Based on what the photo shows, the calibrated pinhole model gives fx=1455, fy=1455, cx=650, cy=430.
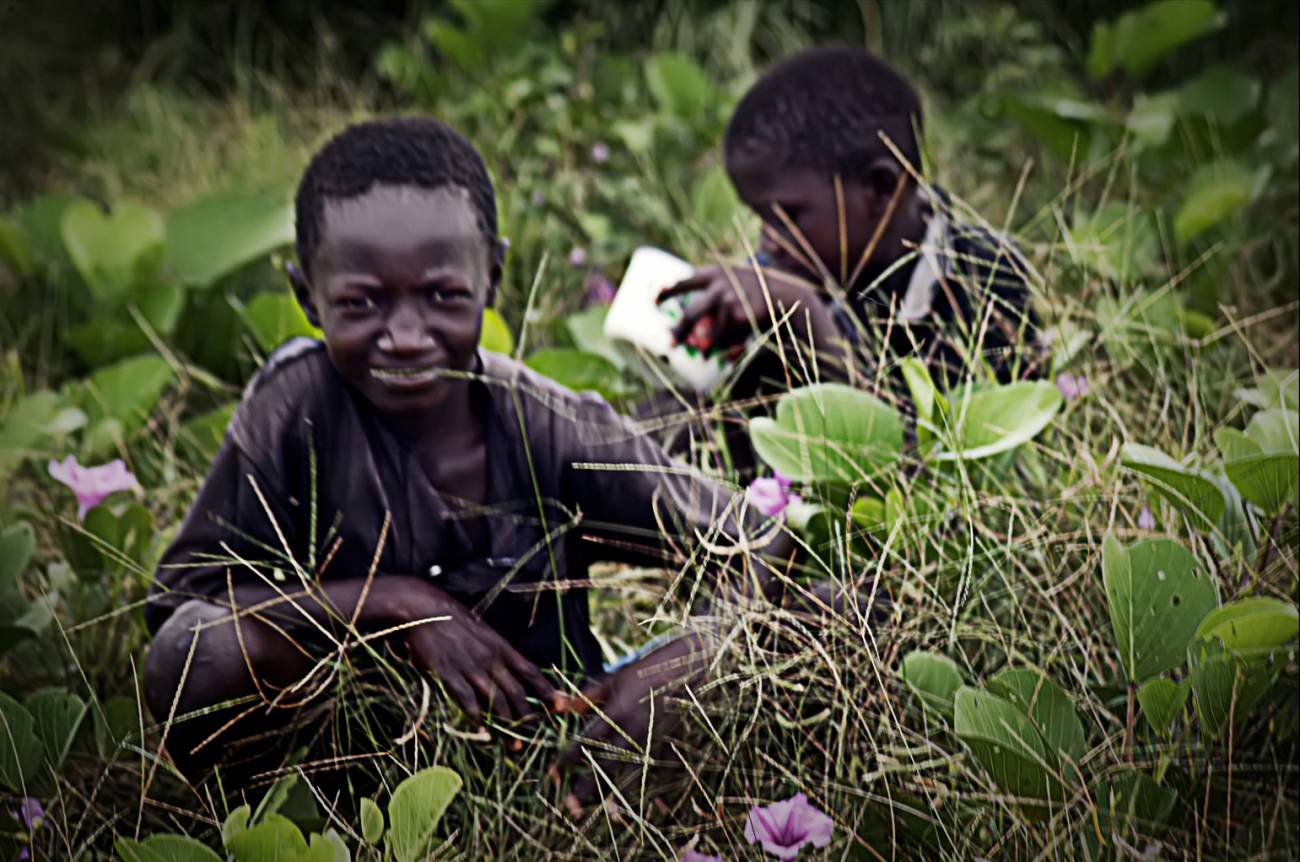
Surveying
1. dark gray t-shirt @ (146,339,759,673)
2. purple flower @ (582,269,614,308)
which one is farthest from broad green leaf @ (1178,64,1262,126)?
dark gray t-shirt @ (146,339,759,673)

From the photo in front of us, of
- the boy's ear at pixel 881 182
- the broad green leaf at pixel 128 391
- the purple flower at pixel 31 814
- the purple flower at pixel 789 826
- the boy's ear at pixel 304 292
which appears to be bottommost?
the purple flower at pixel 789 826

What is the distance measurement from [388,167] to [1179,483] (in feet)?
3.49

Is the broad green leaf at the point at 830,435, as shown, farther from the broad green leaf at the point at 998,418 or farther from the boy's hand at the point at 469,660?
the boy's hand at the point at 469,660

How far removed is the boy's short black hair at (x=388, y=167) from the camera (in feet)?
5.97

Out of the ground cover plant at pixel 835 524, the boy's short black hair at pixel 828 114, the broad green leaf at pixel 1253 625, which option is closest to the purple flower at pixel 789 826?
the ground cover plant at pixel 835 524

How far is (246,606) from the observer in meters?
1.85

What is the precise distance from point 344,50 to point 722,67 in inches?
63.5

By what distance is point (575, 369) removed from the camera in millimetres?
2668

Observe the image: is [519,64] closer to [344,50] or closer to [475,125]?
[475,125]

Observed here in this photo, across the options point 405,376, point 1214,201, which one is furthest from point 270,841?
point 1214,201

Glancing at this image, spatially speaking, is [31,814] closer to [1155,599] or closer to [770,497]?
[770,497]

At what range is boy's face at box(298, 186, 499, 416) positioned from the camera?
1790mm

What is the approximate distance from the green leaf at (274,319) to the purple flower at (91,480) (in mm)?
471

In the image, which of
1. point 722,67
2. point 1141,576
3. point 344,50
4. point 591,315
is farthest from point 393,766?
point 344,50
